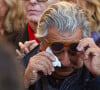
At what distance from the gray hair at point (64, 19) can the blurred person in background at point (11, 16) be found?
150 cm

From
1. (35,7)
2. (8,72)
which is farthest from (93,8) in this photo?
(8,72)

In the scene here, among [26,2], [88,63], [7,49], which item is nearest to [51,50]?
[88,63]

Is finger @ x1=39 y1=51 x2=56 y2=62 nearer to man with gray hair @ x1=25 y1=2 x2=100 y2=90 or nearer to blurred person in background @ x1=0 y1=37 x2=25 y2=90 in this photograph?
man with gray hair @ x1=25 y1=2 x2=100 y2=90

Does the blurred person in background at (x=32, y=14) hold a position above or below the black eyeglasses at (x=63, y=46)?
below

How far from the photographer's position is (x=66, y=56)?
1.78 m

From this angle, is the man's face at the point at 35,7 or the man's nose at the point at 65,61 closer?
the man's nose at the point at 65,61

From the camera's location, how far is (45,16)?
1.87 m

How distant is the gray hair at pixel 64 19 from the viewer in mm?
1805

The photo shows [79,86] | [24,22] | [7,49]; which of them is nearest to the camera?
[7,49]

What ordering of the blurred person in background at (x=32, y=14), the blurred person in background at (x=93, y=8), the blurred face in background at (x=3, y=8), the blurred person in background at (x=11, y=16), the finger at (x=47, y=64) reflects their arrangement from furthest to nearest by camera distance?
the blurred face in background at (x=3, y=8)
the blurred person in background at (x=11, y=16)
the blurred person in background at (x=32, y=14)
the blurred person in background at (x=93, y=8)
the finger at (x=47, y=64)

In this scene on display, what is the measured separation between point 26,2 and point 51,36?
4.63ft

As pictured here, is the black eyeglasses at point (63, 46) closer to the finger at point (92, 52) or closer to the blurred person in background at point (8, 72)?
the finger at point (92, 52)

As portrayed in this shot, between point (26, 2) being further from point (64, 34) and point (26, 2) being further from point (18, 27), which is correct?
point (64, 34)

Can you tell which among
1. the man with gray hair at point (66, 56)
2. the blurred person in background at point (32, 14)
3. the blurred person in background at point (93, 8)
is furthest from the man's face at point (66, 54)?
the blurred person in background at point (32, 14)
